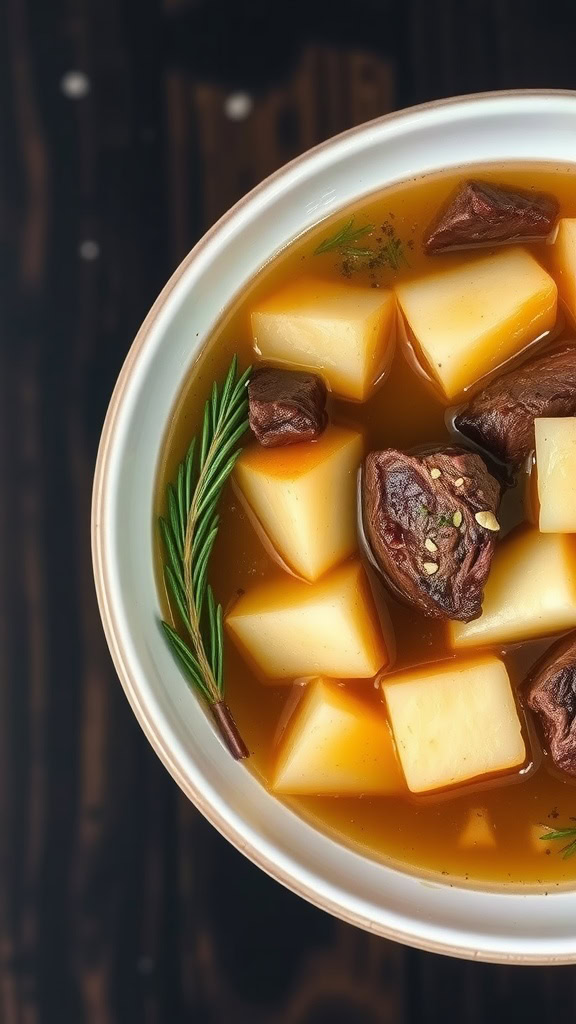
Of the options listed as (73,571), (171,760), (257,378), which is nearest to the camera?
(171,760)

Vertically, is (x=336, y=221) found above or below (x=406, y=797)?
above

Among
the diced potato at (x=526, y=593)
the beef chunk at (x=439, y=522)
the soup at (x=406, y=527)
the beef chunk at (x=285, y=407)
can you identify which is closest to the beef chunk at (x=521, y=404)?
the soup at (x=406, y=527)

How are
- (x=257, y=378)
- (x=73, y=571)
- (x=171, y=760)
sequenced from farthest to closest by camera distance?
(x=73, y=571) → (x=257, y=378) → (x=171, y=760)

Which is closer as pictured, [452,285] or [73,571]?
[452,285]

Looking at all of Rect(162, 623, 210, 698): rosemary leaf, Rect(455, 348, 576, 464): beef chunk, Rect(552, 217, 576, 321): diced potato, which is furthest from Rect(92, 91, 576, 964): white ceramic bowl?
Rect(455, 348, 576, 464): beef chunk

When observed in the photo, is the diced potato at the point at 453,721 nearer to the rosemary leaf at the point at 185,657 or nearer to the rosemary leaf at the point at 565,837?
the rosemary leaf at the point at 565,837

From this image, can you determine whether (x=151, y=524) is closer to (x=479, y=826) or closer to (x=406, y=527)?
(x=406, y=527)

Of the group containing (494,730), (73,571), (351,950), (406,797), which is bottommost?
(351,950)

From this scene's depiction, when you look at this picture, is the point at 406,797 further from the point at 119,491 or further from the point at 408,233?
Answer: the point at 408,233

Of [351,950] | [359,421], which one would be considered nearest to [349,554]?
[359,421]

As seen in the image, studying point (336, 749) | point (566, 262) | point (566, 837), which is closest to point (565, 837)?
point (566, 837)
